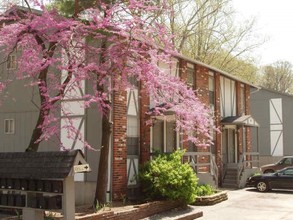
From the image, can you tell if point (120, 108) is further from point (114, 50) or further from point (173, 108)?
point (114, 50)

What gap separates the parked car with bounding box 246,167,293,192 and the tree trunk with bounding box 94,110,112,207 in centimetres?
1077

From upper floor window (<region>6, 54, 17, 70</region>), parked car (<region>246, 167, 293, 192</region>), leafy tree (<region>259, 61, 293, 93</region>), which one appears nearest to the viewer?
upper floor window (<region>6, 54, 17, 70</region>)

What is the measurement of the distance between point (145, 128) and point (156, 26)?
5.74m

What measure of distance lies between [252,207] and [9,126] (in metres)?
9.55

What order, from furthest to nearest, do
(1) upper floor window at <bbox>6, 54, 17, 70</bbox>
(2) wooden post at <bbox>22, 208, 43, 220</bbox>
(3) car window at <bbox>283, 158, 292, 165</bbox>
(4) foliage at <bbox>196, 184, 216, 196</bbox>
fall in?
(3) car window at <bbox>283, 158, 292, 165</bbox> < (4) foliage at <bbox>196, 184, 216, 196</bbox> < (1) upper floor window at <bbox>6, 54, 17, 70</bbox> < (2) wooden post at <bbox>22, 208, 43, 220</bbox>

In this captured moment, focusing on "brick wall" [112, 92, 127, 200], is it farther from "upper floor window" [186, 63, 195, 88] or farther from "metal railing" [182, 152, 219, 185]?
"upper floor window" [186, 63, 195, 88]

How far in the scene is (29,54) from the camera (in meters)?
11.6

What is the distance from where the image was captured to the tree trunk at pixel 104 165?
45.2ft

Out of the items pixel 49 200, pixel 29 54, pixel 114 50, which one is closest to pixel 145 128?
pixel 114 50

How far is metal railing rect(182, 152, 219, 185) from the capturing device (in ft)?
63.1

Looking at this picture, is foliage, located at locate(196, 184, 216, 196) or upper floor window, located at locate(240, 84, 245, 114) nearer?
foliage, located at locate(196, 184, 216, 196)

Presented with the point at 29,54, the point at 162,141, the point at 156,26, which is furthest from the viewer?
the point at 162,141

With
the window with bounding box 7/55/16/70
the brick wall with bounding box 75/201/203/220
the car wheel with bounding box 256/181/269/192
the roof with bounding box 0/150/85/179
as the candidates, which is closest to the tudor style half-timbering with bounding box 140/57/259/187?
the car wheel with bounding box 256/181/269/192

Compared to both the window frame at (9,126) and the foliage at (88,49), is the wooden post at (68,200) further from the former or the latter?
the window frame at (9,126)
